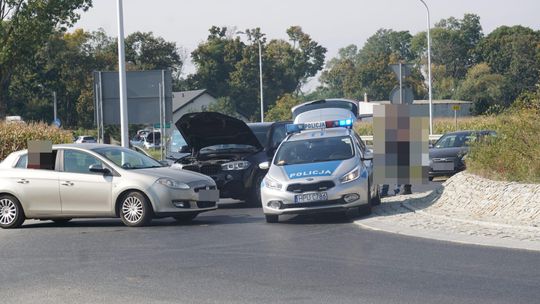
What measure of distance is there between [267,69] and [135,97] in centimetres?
6057

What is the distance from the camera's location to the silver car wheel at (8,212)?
16641 mm

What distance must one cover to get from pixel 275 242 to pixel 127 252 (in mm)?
2191

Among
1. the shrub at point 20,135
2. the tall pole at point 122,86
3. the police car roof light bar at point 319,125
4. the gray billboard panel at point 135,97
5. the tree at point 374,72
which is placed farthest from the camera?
the tree at point 374,72

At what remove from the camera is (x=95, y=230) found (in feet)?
52.3

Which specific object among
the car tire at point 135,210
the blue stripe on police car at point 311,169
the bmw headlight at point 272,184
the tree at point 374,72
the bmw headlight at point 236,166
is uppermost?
the tree at point 374,72

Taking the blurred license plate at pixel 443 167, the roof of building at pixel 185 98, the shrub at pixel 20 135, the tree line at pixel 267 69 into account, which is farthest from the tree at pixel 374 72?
the blurred license plate at pixel 443 167

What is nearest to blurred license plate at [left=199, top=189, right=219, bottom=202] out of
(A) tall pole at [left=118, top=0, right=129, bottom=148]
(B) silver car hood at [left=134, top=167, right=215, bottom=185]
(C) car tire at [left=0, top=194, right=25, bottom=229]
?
(B) silver car hood at [left=134, top=167, right=215, bottom=185]

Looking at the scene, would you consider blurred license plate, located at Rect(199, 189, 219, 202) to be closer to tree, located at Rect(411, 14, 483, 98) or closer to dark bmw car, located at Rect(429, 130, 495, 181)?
dark bmw car, located at Rect(429, 130, 495, 181)

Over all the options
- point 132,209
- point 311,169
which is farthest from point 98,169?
point 311,169

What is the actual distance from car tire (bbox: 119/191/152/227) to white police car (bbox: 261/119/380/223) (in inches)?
81.9

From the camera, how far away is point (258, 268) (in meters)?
10.9

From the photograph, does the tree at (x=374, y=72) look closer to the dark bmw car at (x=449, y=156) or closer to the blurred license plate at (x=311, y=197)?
the dark bmw car at (x=449, y=156)

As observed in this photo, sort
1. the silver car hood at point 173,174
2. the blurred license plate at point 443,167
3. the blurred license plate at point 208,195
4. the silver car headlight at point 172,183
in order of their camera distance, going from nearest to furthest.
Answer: the silver car headlight at point 172,183 < the silver car hood at point 173,174 < the blurred license plate at point 208,195 < the blurred license plate at point 443,167

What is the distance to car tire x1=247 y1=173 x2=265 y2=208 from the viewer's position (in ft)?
64.2
